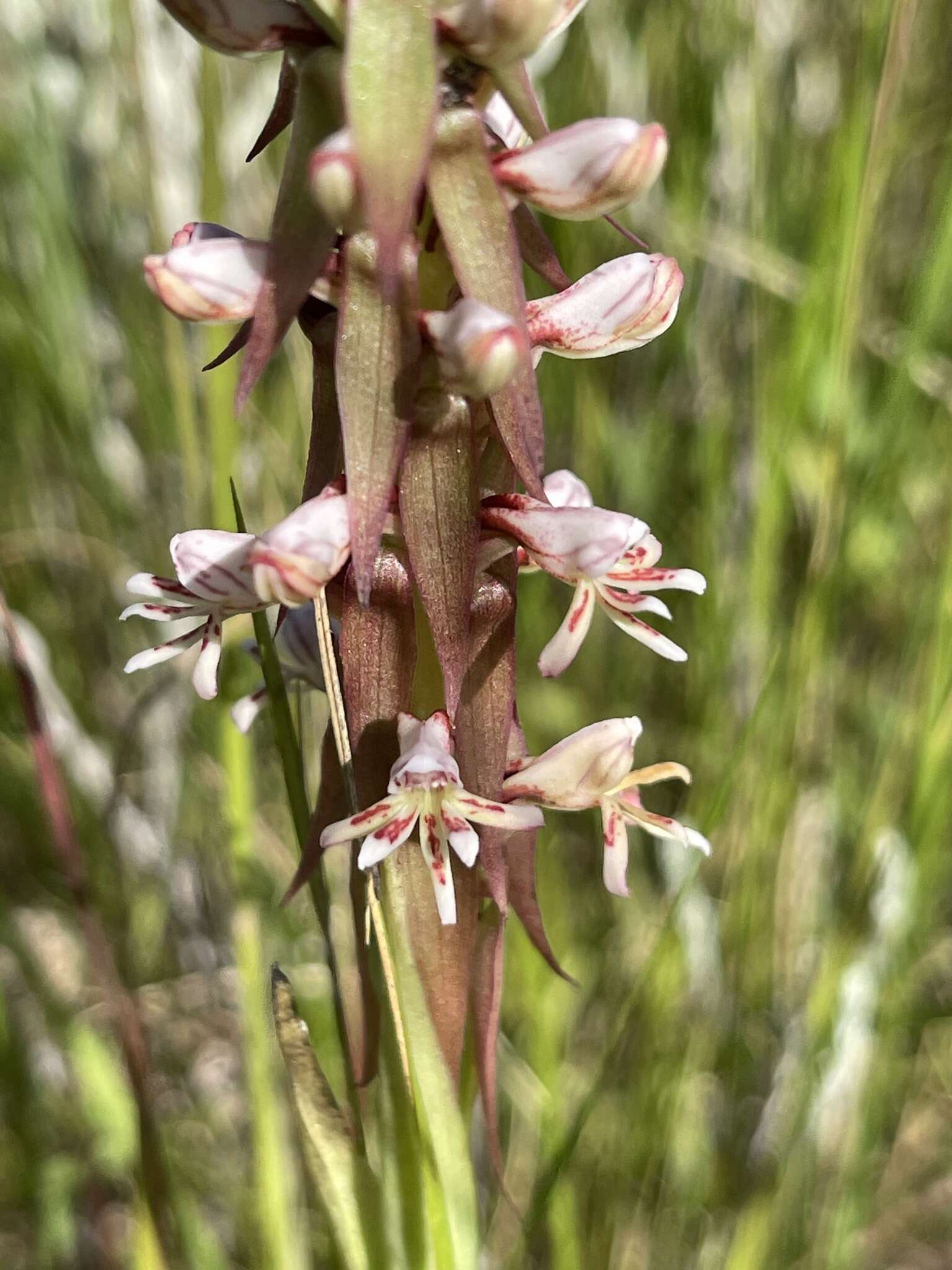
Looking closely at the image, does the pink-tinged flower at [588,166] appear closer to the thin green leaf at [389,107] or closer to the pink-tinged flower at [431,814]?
the thin green leaf at [389,107]

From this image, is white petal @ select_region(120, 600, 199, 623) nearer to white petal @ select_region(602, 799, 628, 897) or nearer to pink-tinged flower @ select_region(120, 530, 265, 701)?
pink-tinged flower @ select_region(120, 530, 265, 701)

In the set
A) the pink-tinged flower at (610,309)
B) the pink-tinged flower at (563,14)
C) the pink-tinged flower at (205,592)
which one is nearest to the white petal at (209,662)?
the pink-tinged flower at (205,592)

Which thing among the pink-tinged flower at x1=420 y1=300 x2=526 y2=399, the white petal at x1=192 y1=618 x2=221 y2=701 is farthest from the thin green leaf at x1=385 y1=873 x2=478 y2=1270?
the pink-tinged flower at x1=420 y1=300 x2=526 y2=399

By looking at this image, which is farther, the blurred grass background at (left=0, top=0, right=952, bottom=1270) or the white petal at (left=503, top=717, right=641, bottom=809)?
the blurred grass background at (left=0, top=0, right=952, bottom=1270)

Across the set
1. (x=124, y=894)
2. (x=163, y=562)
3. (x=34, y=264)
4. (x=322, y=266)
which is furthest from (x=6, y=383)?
(x=322, y=266)

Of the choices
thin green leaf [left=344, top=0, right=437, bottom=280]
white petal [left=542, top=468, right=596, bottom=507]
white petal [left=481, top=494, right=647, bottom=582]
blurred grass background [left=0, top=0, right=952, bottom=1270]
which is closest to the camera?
thin green leaf [left=344, top=0, right=437, bottom=280]

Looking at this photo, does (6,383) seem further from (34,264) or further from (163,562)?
(163,562)

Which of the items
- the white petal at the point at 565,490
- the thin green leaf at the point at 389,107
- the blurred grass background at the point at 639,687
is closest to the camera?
the thin green leaf at the point at 389,107

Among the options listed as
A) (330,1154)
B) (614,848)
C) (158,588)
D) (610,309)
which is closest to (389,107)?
(610,309)
